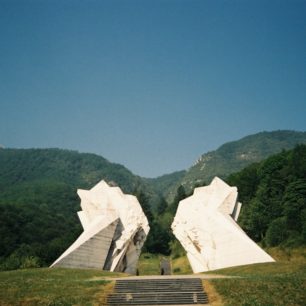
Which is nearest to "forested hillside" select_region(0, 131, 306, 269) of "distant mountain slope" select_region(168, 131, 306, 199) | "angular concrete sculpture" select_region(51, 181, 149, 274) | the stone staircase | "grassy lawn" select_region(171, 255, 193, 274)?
"distant mountain slope" select_region(168, 131, 306, 199)

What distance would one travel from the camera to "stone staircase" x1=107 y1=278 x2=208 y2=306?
15504 mm

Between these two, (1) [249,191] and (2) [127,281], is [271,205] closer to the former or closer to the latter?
(1) [249,191]

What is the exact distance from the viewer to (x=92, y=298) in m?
15.6

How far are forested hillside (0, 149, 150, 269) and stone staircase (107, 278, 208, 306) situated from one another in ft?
53.2

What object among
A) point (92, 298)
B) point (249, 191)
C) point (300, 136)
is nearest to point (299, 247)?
point (249, 191)

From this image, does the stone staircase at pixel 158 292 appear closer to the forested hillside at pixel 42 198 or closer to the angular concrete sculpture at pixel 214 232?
the angular concrete sculpture at pixel 214 232

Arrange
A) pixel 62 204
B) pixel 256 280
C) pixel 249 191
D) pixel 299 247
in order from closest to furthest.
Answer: pixel 256 280 → pixel 299 247 → pixel 249 191 → pixel 62 204

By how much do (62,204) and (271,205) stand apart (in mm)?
51569

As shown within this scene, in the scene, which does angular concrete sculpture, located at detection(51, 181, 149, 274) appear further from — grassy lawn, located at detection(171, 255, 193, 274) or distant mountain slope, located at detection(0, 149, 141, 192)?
distant mountain slope, located at detection(0, 149, 141, 192)

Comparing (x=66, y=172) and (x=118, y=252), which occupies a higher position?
(x=66, y=172)

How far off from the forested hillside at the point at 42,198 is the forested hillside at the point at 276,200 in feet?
67.4

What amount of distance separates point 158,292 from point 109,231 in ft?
35.3

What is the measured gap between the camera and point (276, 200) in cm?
5144

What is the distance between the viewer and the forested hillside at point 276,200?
43.3 metres
